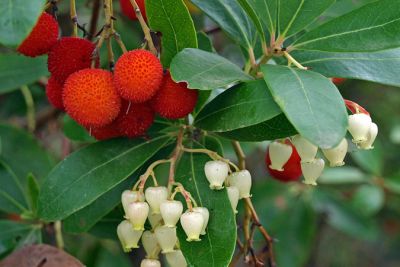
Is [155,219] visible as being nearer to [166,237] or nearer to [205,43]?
[166,237]

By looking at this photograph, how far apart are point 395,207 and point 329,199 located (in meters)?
0.52

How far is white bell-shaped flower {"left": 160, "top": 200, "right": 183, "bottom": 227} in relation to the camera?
1.19 metres

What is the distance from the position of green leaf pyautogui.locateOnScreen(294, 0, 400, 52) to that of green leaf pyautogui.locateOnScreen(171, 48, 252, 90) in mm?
171

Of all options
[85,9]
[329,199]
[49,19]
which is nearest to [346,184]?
[329,199]

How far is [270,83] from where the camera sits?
115 centimetres

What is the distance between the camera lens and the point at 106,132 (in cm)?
137

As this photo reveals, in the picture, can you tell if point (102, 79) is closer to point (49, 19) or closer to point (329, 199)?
point (49, 19)

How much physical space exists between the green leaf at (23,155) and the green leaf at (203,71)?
34.6 inches

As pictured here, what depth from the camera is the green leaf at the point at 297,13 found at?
1.29 meters

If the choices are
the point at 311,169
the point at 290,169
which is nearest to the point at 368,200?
the point at 290,169

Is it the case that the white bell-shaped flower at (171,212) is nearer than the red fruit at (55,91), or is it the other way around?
the white bell-shaped flower at (171,212)

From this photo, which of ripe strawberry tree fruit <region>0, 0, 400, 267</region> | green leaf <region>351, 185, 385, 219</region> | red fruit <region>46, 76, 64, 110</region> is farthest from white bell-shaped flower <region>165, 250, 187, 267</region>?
green leaf <region>351, 185, 385, 219</region>

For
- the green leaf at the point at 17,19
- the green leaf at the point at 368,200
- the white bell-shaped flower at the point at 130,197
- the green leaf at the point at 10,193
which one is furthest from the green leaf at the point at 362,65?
the green leaf at the point at 368,200

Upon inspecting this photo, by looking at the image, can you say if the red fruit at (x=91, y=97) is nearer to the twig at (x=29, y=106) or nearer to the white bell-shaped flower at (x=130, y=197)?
the white bell-shaped flower at (x=130, y=197)
